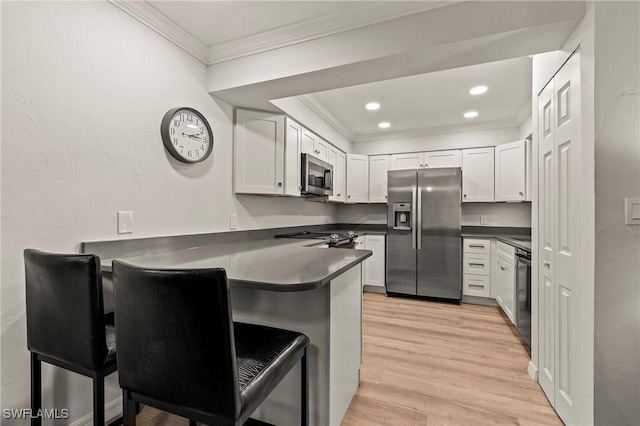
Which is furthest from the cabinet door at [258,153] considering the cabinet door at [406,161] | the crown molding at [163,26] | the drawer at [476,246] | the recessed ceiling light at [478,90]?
the drawer at [476,246]

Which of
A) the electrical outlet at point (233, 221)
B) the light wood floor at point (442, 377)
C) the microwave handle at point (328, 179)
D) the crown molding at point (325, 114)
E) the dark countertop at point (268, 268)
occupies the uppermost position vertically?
the crown molding at point (325, 114)

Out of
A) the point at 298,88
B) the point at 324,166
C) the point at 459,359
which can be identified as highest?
the point at 298,88

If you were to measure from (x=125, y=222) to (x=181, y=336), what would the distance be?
4.08ft

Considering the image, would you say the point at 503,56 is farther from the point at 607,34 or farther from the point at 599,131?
the point at 599,131

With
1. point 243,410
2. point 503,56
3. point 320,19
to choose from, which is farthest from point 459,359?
point 320,19

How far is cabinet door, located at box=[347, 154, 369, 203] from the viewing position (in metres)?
4.61

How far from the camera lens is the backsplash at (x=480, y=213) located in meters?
4.00

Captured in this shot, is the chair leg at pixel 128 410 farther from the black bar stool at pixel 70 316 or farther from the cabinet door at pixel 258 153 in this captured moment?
the cabinet door at pixel 258 153

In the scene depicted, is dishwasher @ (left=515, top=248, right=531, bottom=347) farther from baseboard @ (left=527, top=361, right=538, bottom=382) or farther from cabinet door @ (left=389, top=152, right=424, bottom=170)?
cabinet door @ (left=389, top=152, right=424, bottom=170)

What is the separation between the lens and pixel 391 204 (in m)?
4.13

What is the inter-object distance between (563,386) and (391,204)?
2.80 meters

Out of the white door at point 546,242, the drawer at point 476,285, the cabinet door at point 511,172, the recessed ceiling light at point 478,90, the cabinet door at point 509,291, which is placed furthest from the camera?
the drawer at point 476,285

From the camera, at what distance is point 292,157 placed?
3.02 metres

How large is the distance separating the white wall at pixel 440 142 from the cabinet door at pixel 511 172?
378 millimetres
